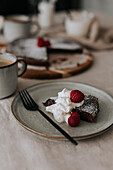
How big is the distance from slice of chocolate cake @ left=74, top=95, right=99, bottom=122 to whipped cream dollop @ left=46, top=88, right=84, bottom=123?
0.07ft

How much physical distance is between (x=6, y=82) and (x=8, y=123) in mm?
215

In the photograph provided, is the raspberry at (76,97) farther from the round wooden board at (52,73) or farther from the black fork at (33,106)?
the round wooden board at (52,73)

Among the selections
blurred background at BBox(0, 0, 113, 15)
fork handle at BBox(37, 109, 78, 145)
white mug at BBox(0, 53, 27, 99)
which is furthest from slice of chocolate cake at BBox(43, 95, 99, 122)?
blurred background at BBox(0, 0, 113, 15)

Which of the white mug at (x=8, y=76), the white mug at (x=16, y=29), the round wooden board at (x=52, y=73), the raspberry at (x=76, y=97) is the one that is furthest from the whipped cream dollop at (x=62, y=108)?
the white mug at (x=16, y=29)

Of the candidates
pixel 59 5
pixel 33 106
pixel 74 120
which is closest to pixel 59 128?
pixel 74 120

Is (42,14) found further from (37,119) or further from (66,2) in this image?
(66,2)

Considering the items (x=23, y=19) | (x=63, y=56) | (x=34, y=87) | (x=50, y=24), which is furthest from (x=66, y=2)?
(x=34, y=87)

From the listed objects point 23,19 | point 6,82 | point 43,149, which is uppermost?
point 23,19

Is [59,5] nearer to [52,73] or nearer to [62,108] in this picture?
[52,73]

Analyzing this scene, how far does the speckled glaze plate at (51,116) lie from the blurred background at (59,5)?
275 centimetres

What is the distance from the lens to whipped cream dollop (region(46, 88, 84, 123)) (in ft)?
2.67

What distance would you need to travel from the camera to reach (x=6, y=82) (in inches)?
38.4

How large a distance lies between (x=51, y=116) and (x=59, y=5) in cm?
401

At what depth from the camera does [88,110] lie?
814mm
